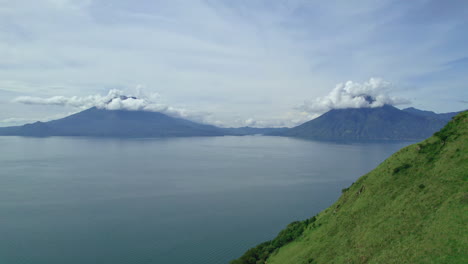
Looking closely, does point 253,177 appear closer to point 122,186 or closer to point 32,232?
point 122,186

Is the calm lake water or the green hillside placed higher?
the green hillside

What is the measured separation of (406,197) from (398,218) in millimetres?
3324

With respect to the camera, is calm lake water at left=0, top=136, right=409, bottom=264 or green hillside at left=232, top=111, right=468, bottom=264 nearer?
green hillside at left=232, top=111, right=468, bottom=264

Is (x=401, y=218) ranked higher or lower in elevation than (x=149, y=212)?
higher

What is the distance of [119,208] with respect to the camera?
230ft

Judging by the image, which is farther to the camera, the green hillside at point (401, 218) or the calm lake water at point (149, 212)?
the calm lake water at point (149, 212)

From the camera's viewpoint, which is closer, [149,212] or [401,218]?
[401,218]

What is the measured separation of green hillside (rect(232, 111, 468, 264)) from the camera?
69.5 feet

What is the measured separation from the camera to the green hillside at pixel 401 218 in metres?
21.2

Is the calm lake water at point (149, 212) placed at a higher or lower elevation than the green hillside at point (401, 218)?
lower

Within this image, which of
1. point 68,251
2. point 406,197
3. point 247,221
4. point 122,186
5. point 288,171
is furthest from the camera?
point 288,171

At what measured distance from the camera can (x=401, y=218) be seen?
25828 mm

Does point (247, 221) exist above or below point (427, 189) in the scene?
below

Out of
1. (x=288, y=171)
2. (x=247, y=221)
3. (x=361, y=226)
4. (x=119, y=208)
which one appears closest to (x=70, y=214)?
(x=119, y=208)
